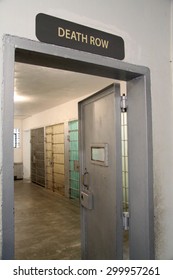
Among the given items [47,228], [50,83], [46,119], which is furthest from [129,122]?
[46,119]

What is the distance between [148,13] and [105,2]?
0.37 meters

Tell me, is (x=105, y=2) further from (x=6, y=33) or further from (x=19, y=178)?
(x=19, y=178)

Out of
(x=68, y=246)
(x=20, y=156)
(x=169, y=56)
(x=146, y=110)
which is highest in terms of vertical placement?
(x=169, y=56)

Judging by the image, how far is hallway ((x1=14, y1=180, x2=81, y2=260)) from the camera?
3.27m

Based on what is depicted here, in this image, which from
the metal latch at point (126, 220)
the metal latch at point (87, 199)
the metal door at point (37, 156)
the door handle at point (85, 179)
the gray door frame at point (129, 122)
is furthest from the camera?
the metal door at point (37, 156)

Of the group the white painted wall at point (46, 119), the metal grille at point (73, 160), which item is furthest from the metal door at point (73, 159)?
the white painted wall at point (46, 119)

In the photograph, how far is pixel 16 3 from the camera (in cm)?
111

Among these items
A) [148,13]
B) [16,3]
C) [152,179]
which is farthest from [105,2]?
[152,179]

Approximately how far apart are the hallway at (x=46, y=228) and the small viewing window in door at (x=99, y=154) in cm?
176

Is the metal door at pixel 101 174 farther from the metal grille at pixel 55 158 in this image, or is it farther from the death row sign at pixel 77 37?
the metal grille at pixel 55 158

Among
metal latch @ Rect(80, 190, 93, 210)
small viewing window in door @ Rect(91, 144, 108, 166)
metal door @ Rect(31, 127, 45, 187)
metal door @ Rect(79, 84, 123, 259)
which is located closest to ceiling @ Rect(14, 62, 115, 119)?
metal door @ Rect(79, 84, 123, 259)

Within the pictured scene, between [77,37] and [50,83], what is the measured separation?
3449 mm

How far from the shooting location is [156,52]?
1608mm

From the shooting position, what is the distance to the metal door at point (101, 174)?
1737 millimetres
